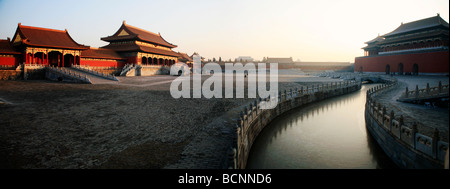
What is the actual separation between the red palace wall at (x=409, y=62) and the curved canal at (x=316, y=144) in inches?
1020

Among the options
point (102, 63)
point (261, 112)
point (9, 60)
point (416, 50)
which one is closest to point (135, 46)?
point (102, 63)

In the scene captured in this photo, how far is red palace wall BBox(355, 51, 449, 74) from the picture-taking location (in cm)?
3247

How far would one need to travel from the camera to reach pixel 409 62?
3769cm

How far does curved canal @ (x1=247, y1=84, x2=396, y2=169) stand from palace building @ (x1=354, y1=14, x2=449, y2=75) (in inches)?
1052

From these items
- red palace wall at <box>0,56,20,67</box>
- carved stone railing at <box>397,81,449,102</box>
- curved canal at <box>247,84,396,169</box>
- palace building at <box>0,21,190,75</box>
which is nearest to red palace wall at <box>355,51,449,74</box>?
carved stone railing at <box>397,81,449,102</box>

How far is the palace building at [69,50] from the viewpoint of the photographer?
2514 cm

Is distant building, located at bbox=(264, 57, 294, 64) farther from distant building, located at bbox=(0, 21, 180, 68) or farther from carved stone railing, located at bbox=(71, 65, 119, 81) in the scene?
carved stone railing, located at bbox=(71, 65, 119, 81)

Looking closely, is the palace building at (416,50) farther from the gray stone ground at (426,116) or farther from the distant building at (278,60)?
the distant building at (278,60)

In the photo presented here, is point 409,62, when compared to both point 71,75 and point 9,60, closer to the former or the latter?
point 71,75

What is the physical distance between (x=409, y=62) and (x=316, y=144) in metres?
37.8

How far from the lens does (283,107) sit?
1669 centimetres
